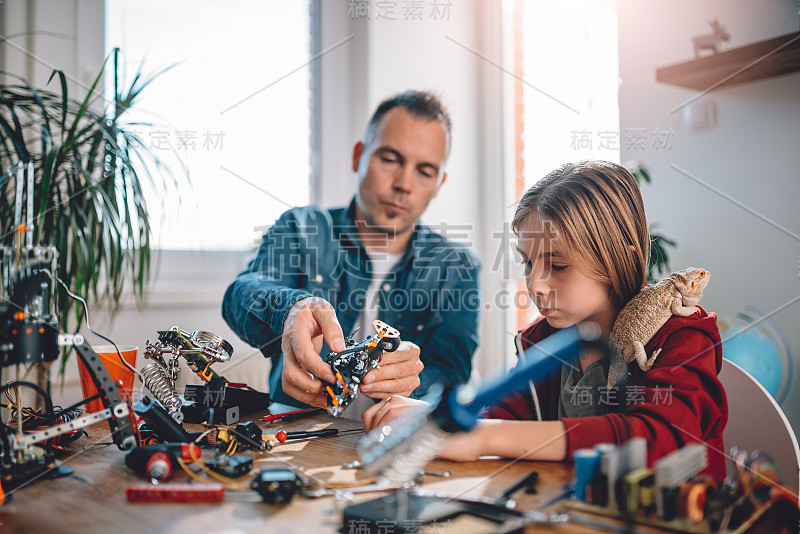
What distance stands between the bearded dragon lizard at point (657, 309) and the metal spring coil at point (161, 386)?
0.77 metres

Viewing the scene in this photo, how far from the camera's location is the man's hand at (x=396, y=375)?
1.00m

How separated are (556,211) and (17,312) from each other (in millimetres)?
845

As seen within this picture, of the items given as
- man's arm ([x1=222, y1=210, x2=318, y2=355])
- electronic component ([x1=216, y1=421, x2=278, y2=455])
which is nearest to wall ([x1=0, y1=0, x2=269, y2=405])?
man's arm ([x1=222, y1=210, x2=318, y2=355])

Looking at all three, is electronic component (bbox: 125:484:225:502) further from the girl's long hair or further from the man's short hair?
the man's short hair

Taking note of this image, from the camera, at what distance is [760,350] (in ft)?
5.96

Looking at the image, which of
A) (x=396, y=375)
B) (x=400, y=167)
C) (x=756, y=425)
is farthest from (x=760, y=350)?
(x=396, y=375)

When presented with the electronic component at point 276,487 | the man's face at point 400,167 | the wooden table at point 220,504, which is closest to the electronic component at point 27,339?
the wooden table at point 220,504

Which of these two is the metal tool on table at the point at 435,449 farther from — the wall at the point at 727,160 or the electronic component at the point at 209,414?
the wall at the point at 727,160

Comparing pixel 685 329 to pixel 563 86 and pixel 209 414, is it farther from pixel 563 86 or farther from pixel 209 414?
pixel 563 86

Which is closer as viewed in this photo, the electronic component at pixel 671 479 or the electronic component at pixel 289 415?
the electronic component at pixel 671 479

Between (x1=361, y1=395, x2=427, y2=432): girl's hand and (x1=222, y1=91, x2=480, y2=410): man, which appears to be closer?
(x1=361, y1=395, x2=427, y2=432): girl's hand

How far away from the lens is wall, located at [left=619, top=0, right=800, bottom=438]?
1.83 m

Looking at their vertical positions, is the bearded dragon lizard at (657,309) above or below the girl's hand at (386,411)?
above

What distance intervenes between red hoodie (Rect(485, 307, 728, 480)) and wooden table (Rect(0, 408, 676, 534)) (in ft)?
0.27
